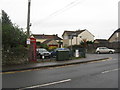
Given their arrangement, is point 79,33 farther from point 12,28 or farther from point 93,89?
point 93,89

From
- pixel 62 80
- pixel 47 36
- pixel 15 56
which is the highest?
pixel 47 36

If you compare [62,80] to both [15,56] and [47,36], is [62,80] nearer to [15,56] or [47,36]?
[15,56]

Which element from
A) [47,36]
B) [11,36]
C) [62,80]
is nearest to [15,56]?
[11,36]

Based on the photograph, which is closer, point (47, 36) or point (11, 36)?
point (11, 36)

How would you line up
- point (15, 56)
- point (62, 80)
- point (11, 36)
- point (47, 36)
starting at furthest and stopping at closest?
point (47, 36) < point (15, 56) < point (11, 36) < point (62, 80)

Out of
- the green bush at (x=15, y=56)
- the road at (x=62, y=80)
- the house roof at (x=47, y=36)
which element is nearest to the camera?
the road at (x=62, y=80)

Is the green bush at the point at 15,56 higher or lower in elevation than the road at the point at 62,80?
higher

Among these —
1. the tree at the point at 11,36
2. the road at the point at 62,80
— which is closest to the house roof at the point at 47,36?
the tree at the point at 11,36

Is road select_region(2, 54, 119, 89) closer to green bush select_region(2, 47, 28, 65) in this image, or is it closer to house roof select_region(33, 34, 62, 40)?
green bush select_region(2, 47, 28, 65)

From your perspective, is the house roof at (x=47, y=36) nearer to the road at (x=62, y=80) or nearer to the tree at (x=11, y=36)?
the tree at (x=11, y=36)

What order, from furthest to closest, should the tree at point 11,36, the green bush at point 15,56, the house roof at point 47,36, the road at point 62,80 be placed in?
the house roof at point 47,36, the green bush at point 15,56, the tree at point 11,36, the road at point 62,80

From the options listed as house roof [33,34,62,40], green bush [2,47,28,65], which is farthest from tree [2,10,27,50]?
house roof [33,34,62,40]

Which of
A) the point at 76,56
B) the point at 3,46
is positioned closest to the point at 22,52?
the point at 3,46

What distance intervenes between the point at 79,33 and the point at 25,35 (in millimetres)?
51853
